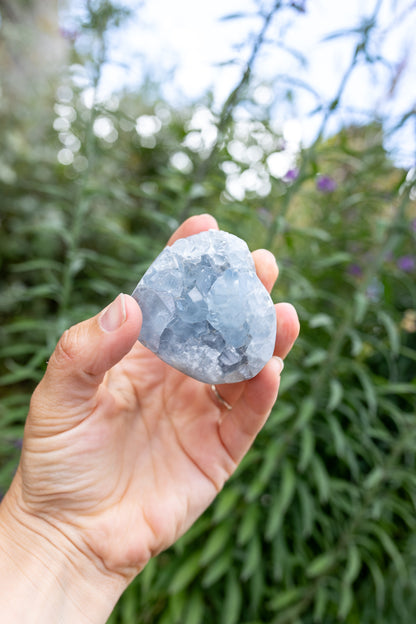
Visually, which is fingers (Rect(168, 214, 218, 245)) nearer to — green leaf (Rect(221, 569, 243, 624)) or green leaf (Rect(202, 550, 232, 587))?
green leaf (Rect(202, 550, 232, 587))

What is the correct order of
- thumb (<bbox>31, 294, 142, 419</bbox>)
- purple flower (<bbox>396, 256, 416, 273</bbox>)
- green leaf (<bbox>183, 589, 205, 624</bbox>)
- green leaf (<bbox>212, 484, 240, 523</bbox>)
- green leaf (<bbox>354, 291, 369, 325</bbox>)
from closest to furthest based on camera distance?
thumb (<bbox>31, 294, 142, 419</bbox>)
green leaf (<bbox>354, 291, 369, 325</bbox>)
green leaf (<bbox>212, 484, 240, 523</bbox>)
green leaf (<bbox>183, 589, 205, 624</bbox>)
purple flower (<bbox>396, 256, 416, 273</bbox>)

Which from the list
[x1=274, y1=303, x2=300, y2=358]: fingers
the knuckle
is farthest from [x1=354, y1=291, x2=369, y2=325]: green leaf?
the knuckle

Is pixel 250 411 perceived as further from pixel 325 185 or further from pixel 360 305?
pixel 325 185

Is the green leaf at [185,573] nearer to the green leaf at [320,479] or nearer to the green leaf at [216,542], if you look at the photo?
the green leaf at [216,542]

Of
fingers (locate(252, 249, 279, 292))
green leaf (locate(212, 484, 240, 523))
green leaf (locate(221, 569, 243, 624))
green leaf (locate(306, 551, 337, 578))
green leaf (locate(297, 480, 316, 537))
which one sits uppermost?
fingers (locate(252, 249, 279, 292))

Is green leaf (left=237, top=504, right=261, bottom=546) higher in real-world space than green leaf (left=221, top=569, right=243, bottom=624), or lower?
higher

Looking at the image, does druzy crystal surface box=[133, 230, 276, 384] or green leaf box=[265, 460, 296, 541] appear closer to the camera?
druzy crystal surface box=[133, 230, 276, 384]

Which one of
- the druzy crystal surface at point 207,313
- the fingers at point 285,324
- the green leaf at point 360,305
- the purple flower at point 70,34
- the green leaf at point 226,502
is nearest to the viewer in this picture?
the druzy crystal surface at point 207,313

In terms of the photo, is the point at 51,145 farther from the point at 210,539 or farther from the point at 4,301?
the point at 210,539

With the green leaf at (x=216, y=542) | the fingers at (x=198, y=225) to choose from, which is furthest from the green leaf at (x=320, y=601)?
the fingers at (x=198, y=225)
